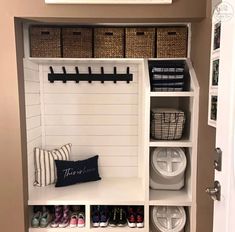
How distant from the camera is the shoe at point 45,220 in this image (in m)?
2.09

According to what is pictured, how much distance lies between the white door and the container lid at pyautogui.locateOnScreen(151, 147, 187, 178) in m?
1.01

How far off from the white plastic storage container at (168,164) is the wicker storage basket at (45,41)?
1.14m

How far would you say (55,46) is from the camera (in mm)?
2148

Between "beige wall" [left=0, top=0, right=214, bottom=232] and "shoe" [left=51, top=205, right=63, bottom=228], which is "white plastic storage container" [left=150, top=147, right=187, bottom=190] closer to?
"beige wall" [left=0, top=0, right=214, bottom=232]

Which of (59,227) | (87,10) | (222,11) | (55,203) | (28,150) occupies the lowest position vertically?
(59,227)

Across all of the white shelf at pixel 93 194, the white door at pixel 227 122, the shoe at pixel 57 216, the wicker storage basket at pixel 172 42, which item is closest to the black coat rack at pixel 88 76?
the wicker storage basket at pixel 172 42

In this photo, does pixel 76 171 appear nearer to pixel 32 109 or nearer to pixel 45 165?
pixel 45 165

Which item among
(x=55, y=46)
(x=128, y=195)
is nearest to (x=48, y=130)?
(x=55, y=46)

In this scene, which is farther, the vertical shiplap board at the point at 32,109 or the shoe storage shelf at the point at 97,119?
the shoe storage shelf at the point at 97,119

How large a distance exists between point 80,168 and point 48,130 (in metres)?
0.48

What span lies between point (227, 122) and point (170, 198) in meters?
1.24

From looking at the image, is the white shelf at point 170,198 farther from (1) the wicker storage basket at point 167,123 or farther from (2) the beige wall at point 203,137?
(1) the wicker storage basket at point 167,123

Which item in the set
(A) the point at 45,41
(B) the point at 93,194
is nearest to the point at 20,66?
(A) the point at 45,41

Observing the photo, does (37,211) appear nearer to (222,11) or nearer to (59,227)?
(59,227)
